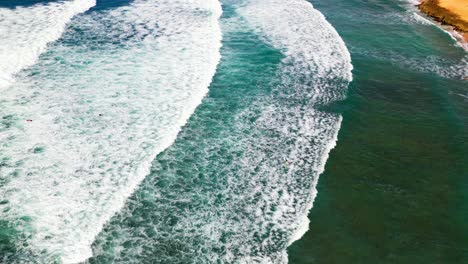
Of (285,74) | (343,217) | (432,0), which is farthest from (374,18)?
(343,217)

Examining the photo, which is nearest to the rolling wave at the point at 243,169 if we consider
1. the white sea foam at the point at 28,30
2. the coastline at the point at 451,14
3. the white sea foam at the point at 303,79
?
the white sea foam at the point at 303,79

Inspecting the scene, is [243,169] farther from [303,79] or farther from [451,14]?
[451,14]

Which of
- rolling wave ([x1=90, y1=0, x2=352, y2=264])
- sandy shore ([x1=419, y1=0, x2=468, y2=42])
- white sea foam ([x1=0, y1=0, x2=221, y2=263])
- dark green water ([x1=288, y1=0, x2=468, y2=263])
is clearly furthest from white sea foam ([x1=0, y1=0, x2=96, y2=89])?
sandy shore ([x1=419, y1=0, x2=468, y2=42])

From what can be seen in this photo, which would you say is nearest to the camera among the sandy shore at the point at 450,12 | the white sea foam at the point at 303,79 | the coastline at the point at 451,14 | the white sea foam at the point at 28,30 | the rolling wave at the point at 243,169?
the rolling wave at the point at 243,169

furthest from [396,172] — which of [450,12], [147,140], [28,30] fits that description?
[450,12]

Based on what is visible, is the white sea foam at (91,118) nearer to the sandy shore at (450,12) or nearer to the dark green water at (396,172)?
the dark green water at (396,172)

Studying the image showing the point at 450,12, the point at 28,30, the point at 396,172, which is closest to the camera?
the point at 396,172
